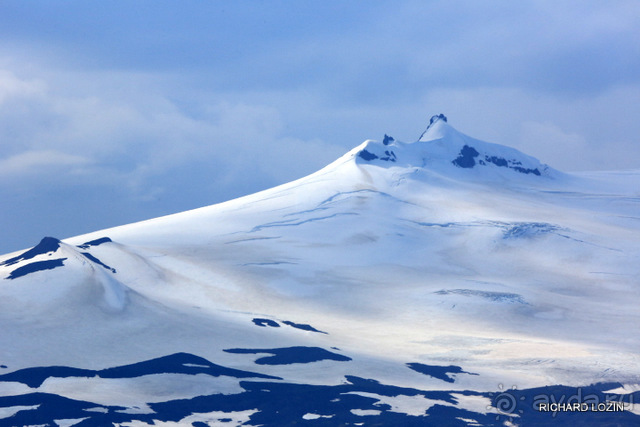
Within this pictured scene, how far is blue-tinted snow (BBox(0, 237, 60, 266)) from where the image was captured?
164625 mm

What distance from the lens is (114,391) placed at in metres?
128

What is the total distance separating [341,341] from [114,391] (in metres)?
43.3

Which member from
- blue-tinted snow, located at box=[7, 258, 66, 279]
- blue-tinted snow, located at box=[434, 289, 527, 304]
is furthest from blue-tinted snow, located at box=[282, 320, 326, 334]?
blue-tinted snow, located at box=[7, 258, 66, 279]

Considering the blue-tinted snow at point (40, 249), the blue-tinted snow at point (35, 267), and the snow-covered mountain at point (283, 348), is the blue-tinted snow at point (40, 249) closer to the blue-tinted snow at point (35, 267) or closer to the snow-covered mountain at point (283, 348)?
the snow-covered mountain at point (283, 348)

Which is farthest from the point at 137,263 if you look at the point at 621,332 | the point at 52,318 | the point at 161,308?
the point at 621,332

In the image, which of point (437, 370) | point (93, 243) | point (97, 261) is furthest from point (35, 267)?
point (437, 370)

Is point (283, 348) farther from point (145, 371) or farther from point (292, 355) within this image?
point (145, 371)

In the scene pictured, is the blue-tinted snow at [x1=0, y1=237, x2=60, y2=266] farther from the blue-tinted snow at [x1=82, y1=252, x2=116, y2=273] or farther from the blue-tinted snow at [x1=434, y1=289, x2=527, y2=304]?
the blue-tinted snow at [x1=434, y1=289, x2=527, y2=304]

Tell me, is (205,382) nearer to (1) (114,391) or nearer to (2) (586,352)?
(1) (114,391)

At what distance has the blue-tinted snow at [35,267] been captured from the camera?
510 feet

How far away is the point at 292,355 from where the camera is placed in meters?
147

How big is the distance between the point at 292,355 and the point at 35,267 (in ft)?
163

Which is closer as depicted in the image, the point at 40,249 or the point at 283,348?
the point at 283,348

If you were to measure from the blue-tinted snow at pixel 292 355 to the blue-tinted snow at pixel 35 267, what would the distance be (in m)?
37.7
